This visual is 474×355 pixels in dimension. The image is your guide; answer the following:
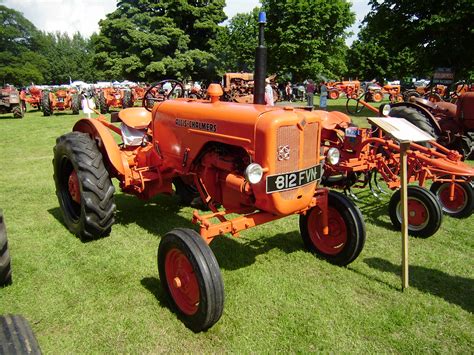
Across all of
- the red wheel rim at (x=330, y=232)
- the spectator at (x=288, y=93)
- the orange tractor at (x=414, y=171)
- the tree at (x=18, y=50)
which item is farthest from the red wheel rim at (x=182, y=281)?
the tree at (x=18, y=50)

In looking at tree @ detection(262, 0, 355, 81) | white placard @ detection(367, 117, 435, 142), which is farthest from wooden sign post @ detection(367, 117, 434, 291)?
tree @ detection(262, 0, 355, 81)

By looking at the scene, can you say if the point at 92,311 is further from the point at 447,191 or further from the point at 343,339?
the point at 447,191

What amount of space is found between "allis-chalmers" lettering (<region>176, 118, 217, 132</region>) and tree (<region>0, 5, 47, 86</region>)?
60976mm

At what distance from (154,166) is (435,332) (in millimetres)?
3096

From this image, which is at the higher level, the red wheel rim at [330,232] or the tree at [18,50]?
the tree at [18,50]

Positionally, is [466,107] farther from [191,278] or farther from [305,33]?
[305,33]

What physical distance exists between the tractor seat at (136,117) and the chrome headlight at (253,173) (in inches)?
95.7

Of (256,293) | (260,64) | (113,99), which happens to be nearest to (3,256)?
(256,293)

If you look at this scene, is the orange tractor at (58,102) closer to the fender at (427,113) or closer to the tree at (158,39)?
the tree at (158,39)

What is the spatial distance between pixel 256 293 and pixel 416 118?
4.82m

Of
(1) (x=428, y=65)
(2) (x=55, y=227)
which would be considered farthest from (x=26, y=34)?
(2) (x=55, y=227)

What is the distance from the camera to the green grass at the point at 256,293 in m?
2.58

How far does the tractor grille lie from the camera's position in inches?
109

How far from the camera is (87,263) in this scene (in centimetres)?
360
